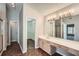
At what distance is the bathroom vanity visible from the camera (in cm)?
234

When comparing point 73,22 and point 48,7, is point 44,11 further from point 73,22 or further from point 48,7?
point 73,22

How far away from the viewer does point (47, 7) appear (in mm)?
2328

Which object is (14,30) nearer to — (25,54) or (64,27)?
(25,54)

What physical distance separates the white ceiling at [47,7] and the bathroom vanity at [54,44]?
0.63m

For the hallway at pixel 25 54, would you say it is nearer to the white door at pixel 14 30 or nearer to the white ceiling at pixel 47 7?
the white door at pixel 14 30

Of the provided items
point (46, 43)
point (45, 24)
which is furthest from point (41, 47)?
point (45, 24)

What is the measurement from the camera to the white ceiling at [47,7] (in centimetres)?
221

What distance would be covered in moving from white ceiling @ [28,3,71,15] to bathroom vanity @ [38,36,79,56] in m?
0.63

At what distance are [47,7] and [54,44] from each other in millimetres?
989

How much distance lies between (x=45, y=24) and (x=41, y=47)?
0.59 m

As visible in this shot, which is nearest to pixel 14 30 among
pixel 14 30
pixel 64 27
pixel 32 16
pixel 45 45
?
pixel 14 30

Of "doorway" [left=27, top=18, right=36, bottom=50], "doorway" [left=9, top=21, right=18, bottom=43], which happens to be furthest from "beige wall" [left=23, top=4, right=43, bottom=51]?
"doorway" [left=9, top=21, right=18, bottom=43]

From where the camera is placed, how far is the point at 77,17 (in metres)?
2.54

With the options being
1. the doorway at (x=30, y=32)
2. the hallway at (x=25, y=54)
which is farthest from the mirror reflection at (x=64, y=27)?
the hallway at (x=25, y=54)
